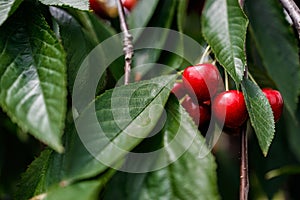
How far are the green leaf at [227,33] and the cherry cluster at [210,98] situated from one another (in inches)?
1.4

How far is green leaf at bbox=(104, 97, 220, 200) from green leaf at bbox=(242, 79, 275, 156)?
0.26ft

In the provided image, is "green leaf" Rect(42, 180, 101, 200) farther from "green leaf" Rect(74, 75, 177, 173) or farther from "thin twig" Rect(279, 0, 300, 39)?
"thin twig" Rect(279, 0, 300, 39)

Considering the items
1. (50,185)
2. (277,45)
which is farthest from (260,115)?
(277,45)

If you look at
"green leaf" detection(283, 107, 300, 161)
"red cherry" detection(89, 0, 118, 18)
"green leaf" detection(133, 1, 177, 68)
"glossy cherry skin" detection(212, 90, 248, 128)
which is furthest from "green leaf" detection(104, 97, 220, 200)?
"green leaf" detection(283, 107, 300, 161)

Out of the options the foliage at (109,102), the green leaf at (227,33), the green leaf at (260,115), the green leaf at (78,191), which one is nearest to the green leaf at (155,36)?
the foliage at (109,102)

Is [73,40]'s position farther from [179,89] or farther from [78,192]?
[78,192]

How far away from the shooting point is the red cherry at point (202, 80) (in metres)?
0.77

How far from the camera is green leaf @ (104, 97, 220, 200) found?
59 cm

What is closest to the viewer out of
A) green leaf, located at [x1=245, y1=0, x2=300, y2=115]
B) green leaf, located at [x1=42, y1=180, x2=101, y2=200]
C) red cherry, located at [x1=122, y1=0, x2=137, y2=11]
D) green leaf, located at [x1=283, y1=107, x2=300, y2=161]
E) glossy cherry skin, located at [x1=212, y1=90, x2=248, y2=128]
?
green leaf, located at [x1=42, y1=180, x2=101, y2=200]

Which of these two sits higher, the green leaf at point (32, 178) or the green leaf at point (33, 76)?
the green leaf at point (33, 76)

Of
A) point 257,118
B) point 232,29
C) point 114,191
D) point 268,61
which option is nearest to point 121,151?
point 114,191

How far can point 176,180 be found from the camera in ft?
2.01

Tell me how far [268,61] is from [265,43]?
1.7 inches

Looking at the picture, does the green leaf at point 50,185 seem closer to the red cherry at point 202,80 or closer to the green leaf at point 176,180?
the green leaf at point 176,180
